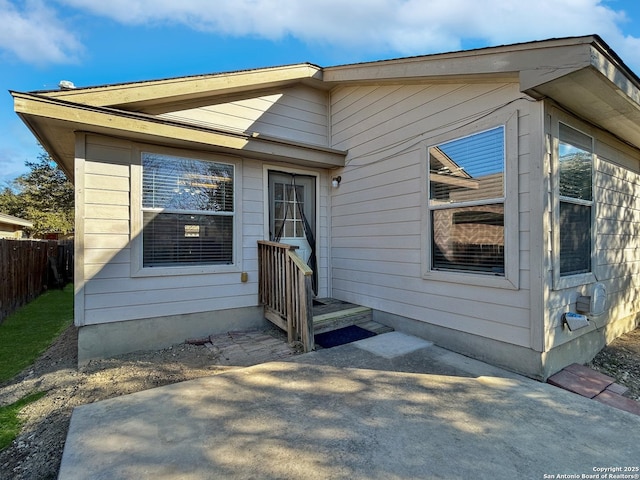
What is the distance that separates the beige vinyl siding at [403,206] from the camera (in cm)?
306

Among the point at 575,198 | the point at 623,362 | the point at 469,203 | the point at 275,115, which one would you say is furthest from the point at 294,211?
the point at 623,362

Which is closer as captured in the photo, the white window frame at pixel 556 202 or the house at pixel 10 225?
the white window frame at pixel 556 202

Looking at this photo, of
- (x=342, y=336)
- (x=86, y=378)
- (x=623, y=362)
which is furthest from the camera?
(x=342, y=336)

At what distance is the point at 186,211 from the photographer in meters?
4.06

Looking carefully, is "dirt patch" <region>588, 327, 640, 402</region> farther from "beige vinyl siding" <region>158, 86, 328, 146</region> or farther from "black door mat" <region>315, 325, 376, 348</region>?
"beige vinyl siding" <region>158, 86, 328, 146</region>

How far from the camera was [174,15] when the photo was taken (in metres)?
5.93

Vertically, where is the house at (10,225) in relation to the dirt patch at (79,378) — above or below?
above

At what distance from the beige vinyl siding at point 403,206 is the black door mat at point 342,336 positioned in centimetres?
52

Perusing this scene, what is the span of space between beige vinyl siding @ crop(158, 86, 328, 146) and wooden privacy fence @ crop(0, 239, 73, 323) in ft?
15.6

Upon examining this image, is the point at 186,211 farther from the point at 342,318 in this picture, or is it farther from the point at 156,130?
the point at 342,318

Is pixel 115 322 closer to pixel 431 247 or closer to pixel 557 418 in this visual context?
pixel 431 247

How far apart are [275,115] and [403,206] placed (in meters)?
2.52

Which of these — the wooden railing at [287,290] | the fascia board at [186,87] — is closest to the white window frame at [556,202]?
the wooden railing at [287,290]

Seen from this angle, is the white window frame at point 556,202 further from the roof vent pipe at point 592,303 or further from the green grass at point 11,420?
the green grass at point 11,420
